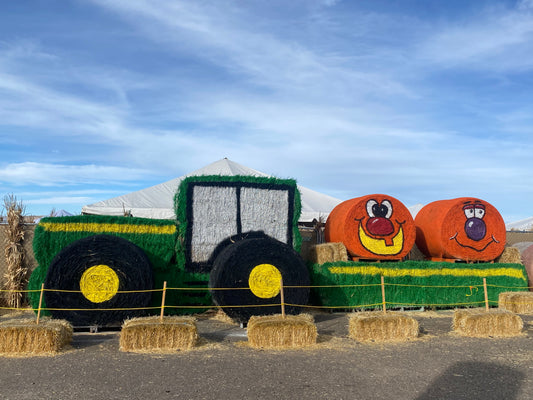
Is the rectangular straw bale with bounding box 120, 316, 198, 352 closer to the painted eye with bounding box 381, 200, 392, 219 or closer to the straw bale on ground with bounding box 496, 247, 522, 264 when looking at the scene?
the painted eye with bounding box 381, 200, 392, 219

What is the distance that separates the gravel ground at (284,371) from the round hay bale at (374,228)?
11.7 feet

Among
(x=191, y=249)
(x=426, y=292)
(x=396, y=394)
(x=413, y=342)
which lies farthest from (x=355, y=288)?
(x=396, y=394)

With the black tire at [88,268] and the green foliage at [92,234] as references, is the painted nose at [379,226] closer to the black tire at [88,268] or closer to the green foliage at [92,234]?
the green foliage at [92,234]

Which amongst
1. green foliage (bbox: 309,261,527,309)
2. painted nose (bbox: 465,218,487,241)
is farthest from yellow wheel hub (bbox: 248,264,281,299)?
painted nose (bbox: 465,218,487,241)

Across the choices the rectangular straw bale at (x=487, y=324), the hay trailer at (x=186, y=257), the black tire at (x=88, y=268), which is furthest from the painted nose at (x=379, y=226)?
the black tire at (x=88, y=268)

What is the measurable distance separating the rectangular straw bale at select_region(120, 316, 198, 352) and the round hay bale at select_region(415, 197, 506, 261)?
7.37 meters

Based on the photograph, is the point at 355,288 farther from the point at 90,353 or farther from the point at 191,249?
the point at 90,353

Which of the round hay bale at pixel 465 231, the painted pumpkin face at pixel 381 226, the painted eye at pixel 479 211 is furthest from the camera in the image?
the painted eye at pixel 479 211

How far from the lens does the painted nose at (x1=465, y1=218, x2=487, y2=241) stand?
39.8 feet

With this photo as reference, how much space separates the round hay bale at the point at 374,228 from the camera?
37.0 feet

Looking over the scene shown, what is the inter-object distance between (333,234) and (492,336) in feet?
14.4

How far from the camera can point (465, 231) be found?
12.1 m

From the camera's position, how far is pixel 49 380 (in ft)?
17.7

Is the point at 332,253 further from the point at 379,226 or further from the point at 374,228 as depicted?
the point at 379,226
